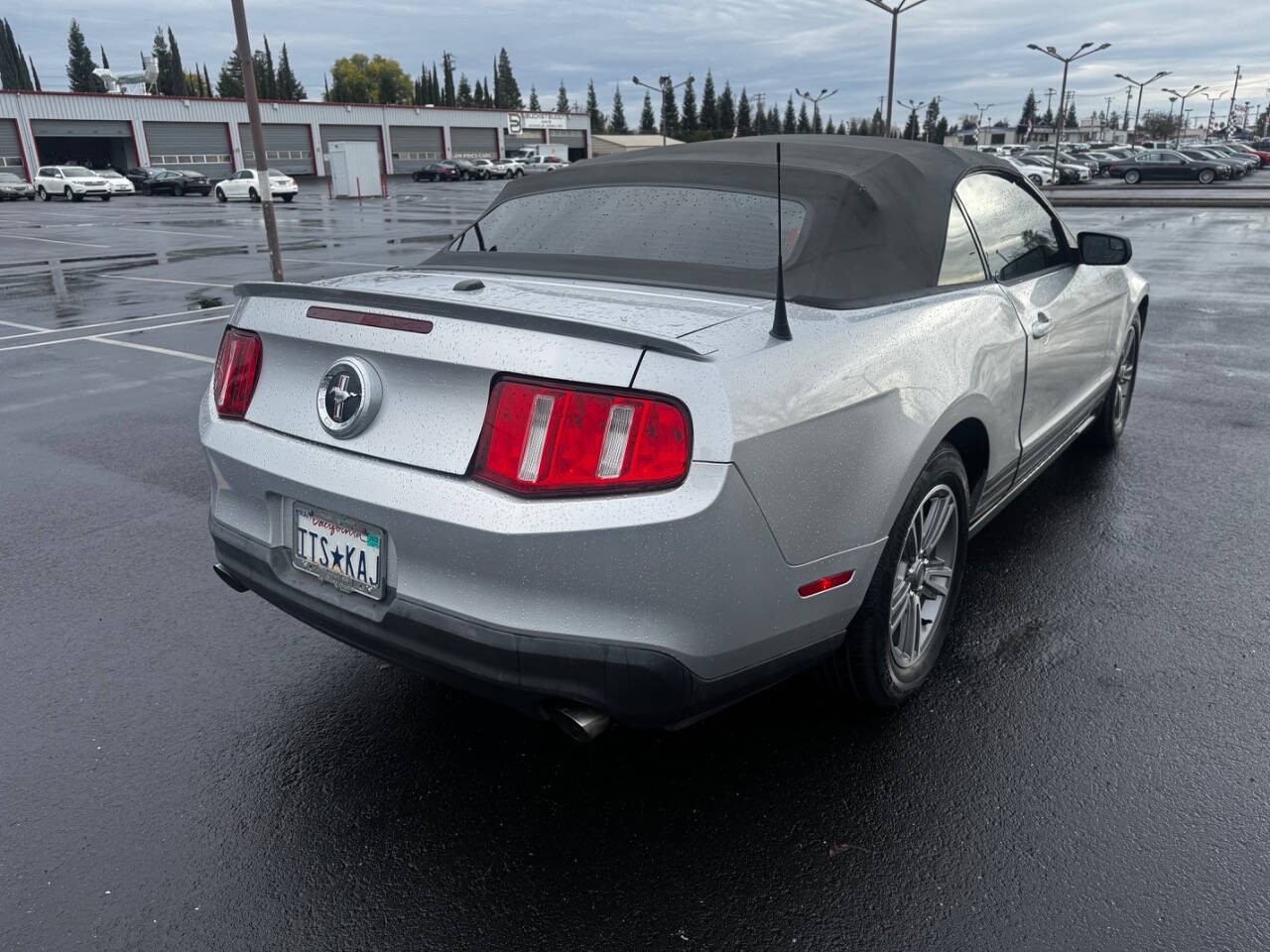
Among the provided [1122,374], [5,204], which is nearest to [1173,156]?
[1122,374]

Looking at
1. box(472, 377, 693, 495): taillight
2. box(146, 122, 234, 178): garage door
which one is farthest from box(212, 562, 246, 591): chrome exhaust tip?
box(146, 122, 234, 178): garage door

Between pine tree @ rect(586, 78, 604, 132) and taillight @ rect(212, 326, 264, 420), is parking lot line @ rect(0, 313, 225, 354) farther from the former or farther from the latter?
pine tree @ rect(586, 78, 604, 132)

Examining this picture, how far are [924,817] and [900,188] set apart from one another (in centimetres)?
196

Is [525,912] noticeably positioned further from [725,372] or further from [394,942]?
[725,372]

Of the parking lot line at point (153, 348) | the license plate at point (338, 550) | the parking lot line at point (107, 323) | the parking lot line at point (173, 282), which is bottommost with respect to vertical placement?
the parking lot line at point (173, 282)

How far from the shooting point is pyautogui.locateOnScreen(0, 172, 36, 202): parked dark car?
46.8 meters

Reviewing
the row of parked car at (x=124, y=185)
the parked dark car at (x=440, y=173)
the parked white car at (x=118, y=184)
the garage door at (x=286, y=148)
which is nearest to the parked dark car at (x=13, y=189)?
the row of parked car at (x=124, y=185)

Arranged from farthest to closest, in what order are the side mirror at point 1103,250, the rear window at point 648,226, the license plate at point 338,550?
1. the side mirror at point 1103,250
2. the rear window at point 648,226
3. the license plate at point 338,550

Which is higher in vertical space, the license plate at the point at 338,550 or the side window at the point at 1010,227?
the side window at the point at 1010,227

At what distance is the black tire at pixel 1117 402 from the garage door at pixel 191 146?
2502 inches

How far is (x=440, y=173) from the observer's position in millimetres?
61688

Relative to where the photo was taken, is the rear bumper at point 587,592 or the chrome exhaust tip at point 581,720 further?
the chrome exhaust tip at point 581,720

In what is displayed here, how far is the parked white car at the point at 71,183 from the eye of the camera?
45.3m

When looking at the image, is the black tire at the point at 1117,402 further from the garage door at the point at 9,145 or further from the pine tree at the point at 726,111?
the pine tree at the point at 726,111
